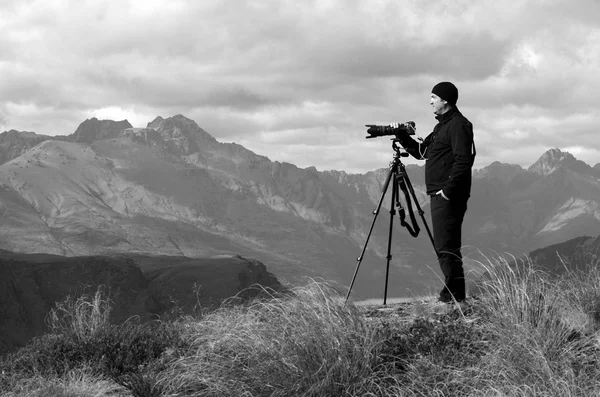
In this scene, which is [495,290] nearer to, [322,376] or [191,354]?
[322,376]

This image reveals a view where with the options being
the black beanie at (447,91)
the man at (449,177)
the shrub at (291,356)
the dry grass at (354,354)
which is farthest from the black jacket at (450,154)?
the shrub at (291,356)

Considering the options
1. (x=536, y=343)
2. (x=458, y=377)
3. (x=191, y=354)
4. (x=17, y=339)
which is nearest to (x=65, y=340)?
(x=191, y=354)

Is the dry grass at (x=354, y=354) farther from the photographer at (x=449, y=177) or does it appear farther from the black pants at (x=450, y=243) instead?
the photographer at (x=449, y=177)

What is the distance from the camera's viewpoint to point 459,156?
8.48 m

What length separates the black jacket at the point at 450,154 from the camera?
842cm

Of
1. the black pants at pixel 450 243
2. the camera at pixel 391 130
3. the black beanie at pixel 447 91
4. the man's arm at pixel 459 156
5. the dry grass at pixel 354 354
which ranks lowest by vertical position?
the dry grass at pixel 354 354

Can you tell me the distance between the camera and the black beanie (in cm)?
891

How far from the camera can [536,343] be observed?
20.7 ft

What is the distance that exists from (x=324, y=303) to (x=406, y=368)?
1.05 metres

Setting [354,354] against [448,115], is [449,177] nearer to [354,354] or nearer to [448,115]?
[448,115]

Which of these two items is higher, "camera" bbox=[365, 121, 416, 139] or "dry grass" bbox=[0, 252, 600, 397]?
"camera" bbox=[365, 121, 416, 139]

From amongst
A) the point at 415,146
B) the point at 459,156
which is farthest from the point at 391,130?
the point at 459,156

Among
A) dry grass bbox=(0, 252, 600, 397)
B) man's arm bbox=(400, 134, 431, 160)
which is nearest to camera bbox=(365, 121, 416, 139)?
man's arm bbox=(400, 134, 431, 160)

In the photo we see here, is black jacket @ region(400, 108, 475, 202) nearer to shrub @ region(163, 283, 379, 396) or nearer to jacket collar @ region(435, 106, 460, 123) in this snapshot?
jacket collar @ region(435, 106, 460, 123)
